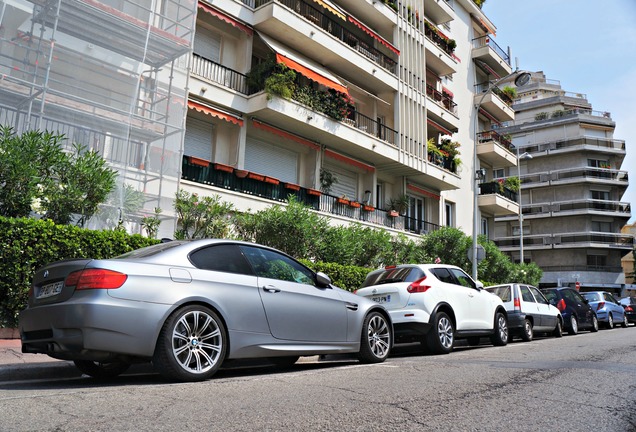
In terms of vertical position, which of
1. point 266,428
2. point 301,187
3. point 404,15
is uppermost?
point 404,15

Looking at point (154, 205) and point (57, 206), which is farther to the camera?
point (154, 205)

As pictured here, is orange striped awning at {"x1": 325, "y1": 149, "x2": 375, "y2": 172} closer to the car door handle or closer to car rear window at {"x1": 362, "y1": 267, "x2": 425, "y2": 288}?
car rear window at {"x1": 362, "y1": 267, "x2": 425, "y2": 288}

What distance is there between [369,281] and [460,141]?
77.7 feet

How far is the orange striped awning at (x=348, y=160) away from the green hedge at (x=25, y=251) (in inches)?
531

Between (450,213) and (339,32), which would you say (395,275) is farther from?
(450,213)

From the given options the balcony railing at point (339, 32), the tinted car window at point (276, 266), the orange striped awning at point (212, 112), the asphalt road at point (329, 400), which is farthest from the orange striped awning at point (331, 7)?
the asphalt road at point (329, 400)

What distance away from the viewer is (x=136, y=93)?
13477 mm

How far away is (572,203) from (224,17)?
53.8 metres

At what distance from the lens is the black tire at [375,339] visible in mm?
7137

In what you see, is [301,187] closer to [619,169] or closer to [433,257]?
[433,257]

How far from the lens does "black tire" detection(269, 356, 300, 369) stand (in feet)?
21.4

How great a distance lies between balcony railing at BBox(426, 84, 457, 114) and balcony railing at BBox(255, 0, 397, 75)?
384cm

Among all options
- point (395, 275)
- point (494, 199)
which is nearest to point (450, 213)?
point (494, 199)

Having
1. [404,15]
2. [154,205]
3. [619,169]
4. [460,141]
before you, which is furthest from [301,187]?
[619,169]
